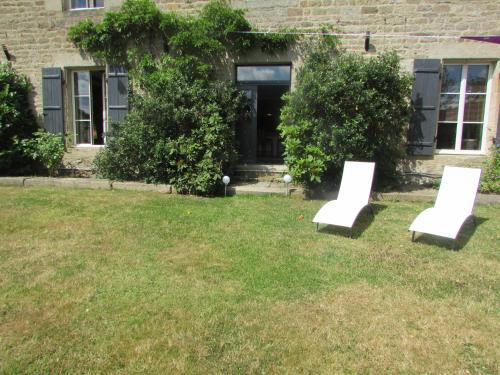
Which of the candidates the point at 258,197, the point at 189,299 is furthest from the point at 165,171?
the point at 189,299

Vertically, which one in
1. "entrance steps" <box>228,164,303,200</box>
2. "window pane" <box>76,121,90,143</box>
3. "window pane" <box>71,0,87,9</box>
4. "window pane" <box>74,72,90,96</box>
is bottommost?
"entrance steps" <box>228,164,303,200</box>

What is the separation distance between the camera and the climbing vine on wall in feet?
20.8

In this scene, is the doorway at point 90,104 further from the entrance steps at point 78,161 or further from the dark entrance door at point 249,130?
the dark entrance door at point 249,130

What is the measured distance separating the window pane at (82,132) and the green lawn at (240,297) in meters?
4.10

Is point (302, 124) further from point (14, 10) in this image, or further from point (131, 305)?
point (14, 10)

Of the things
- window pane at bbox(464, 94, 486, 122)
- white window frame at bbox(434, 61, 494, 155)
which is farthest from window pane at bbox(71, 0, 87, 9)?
window pane at bbox(464, 94, 486, 122)

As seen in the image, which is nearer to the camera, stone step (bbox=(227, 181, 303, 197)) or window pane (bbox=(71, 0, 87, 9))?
stone step (bbox=(227, 181, 303, 197))

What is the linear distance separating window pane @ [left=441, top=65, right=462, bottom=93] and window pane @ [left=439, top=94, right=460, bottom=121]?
132mm

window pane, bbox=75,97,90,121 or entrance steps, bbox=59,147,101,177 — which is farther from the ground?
window pane, bbox=75,97,90,121

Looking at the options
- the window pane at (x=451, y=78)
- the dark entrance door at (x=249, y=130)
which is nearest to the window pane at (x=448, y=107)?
the window pane at (x=451, y=78)

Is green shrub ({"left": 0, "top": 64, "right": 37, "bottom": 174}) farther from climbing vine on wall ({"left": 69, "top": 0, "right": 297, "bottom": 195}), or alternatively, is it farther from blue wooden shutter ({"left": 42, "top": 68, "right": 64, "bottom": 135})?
climbing vine on wall ({"left": 69, "top": 0, "right": 297, "bottom": 195})

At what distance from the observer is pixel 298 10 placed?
23.5ft

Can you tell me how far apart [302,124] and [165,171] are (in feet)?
8.57

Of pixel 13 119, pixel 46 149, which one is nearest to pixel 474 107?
pixel 46 149
